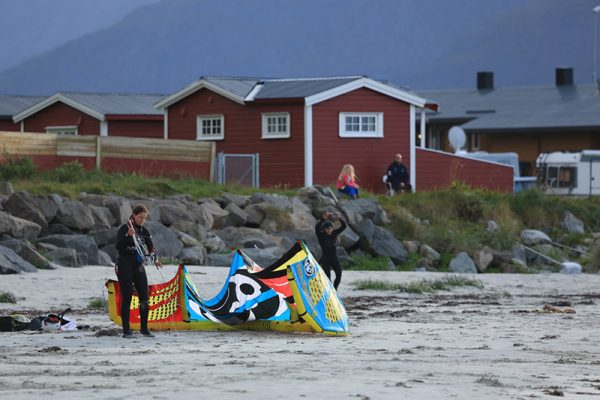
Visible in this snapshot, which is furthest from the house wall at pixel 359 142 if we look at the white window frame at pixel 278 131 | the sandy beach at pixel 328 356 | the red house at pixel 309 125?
the sandy beach at pixel 328 356

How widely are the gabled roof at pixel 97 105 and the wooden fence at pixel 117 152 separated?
840 cm

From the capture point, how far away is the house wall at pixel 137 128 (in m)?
50.2

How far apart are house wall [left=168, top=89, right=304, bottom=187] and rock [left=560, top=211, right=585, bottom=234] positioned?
26.7 ft

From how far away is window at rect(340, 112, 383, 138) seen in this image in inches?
1769

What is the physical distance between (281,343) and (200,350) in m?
1.36

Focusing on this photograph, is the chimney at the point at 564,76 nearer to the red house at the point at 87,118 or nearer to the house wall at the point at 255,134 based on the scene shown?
the red house at the point at 87,118

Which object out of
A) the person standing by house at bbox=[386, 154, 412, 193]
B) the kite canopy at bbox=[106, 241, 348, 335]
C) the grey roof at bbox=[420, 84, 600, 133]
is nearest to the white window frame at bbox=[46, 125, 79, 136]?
the person standing by house at bbox=[386, 154, 412, 193]

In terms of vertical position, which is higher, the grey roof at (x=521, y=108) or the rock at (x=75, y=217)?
the grey roof at (x=521, y=108)

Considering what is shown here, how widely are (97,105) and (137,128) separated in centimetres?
164

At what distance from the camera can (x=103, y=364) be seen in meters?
15.2

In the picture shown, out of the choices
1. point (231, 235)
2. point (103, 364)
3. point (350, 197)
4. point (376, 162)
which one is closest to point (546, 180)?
point (376, 162)

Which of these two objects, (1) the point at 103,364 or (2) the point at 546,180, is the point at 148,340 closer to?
(1) the point at 103,364

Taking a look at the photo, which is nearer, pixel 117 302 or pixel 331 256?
pixel 117 302

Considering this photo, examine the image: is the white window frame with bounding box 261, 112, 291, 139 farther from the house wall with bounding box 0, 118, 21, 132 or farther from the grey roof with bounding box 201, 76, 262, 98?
the house wall with bounding box 0, 118, 21, 132
